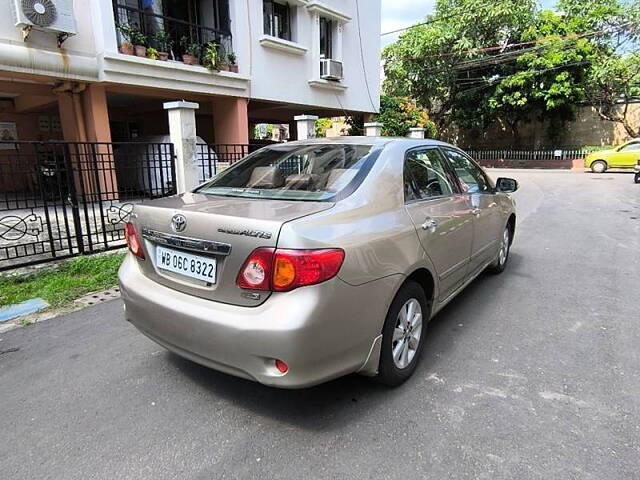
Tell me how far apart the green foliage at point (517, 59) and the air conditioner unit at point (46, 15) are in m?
19.8

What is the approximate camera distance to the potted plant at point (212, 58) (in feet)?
33.0

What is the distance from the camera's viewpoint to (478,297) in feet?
14.0

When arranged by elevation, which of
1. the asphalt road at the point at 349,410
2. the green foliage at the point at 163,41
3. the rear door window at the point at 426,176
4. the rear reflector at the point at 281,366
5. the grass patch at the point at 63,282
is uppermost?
the green foliage at the point at 163,41

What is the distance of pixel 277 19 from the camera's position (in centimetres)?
1235

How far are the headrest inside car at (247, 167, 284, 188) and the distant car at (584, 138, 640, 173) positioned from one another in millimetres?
20742

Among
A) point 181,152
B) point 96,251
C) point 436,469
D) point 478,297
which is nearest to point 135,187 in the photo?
point 181,152

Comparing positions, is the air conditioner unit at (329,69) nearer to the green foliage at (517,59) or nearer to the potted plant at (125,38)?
the potted plant at (125,38)

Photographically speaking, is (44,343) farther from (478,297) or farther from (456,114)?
(456,114)

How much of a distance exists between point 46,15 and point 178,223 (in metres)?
7.21

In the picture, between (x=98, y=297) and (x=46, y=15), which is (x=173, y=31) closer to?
(x=46, y=15)

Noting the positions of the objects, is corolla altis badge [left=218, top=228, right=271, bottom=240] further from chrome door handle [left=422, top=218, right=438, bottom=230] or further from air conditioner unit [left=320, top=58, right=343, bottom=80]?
air conditioner unit [left=320, top=58, right=343, bottom=80]

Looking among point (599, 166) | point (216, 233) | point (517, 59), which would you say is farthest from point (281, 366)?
point (517, 59)

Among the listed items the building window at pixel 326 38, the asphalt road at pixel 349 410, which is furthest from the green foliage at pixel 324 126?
the asphalt road at pixel 349 410

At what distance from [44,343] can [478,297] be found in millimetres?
3833
